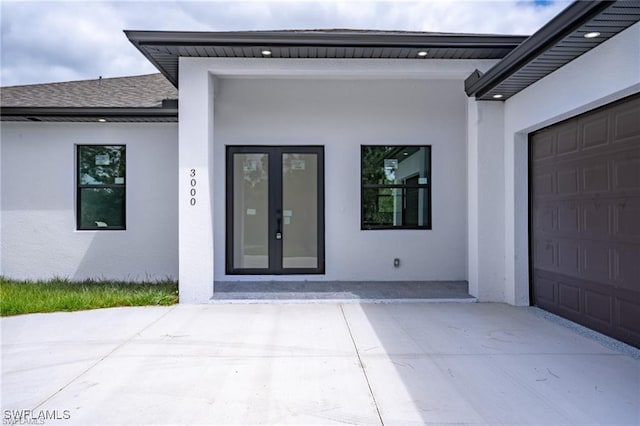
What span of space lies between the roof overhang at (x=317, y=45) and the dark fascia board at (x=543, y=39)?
52cm

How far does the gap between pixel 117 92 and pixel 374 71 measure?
6.01 meters

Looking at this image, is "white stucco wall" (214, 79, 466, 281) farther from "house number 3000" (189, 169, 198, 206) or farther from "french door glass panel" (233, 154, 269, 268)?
"house number 3000" (189, 169, 198, 206)

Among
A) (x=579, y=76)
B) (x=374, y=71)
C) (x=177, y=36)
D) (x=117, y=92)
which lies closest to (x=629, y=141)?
(x=579, y=76)

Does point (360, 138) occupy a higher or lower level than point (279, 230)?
higher

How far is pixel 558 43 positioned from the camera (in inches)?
163

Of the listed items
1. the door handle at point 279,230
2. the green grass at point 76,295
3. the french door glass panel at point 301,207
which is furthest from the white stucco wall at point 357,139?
the green grass at point 76,295

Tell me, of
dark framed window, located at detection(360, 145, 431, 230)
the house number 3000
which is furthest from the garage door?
the house number 3000

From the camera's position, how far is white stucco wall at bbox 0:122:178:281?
7.86m

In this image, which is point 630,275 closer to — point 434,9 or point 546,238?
point 546,238

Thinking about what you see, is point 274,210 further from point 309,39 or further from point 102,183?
point 102,183

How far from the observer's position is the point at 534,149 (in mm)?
5934

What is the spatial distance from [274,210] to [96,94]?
15.8 ft

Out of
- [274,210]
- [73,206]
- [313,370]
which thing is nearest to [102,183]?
[73,206]

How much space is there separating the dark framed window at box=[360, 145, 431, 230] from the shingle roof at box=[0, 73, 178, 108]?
4.15 meters
